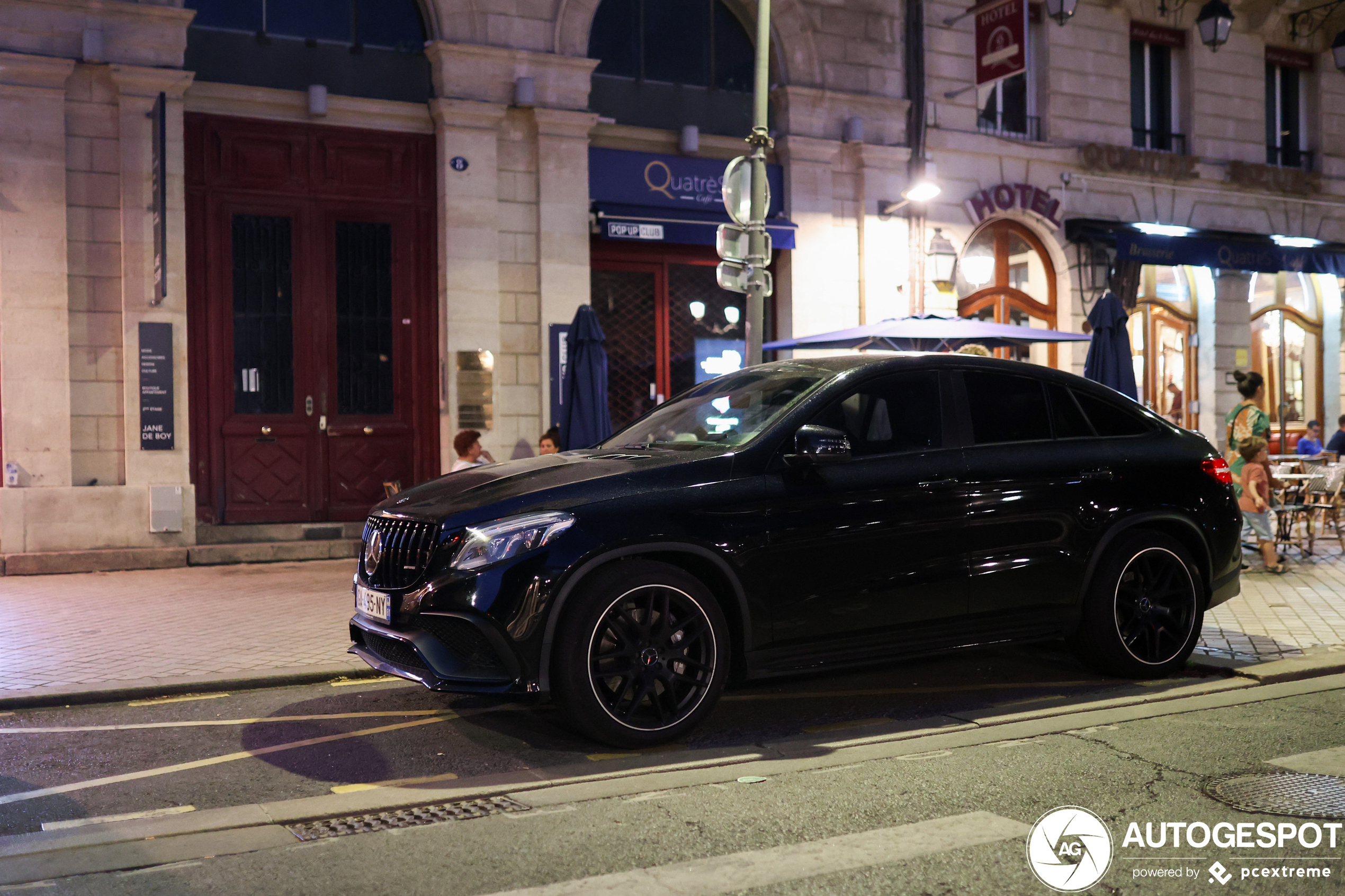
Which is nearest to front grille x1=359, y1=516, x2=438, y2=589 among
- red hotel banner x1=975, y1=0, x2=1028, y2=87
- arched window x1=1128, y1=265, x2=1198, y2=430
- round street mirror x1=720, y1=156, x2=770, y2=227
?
round street mirror x1=720, y1=156, x2=770, y2=227

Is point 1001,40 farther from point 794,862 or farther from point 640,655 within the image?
point 794,862

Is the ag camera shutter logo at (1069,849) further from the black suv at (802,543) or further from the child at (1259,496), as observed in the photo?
the child at (1259,496)

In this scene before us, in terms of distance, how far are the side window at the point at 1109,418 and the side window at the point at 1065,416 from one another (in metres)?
0.05

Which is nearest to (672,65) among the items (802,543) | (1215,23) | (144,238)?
(144,238)

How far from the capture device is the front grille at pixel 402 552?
17.2ft

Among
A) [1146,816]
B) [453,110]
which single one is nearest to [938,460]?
[1146,816]

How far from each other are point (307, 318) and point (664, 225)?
4413 mm

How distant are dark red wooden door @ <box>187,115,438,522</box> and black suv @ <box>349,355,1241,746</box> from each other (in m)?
7.92

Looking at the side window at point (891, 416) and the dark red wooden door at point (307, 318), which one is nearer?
the side window at point (891, 416)

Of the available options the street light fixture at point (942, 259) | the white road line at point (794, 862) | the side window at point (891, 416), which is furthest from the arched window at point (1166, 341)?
the white road line at point (794, 862)

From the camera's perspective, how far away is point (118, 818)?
4441 millimetres

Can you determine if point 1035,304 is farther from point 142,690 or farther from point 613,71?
point 142,690

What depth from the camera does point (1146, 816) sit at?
4242 mm

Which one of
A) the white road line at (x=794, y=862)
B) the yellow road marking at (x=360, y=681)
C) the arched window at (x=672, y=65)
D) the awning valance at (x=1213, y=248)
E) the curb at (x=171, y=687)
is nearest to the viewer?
the white road line at (x=794, y=862)
